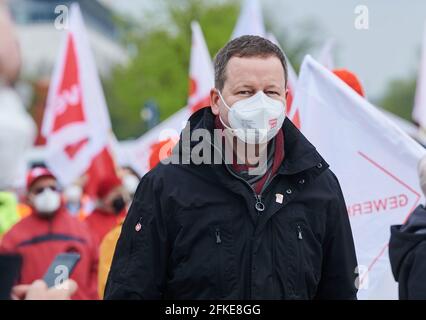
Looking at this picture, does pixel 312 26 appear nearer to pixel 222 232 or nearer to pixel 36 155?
pixel 36 155

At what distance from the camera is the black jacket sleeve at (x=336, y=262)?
3.16m

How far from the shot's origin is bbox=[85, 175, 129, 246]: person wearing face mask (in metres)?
7.75

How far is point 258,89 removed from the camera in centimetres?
Result: 311

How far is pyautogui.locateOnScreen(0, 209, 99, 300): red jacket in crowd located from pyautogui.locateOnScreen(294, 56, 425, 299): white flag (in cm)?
252

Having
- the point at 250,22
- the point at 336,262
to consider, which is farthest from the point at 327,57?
the point at 336,262

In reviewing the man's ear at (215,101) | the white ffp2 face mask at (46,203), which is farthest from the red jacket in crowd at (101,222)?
the man's ear at (215,101)

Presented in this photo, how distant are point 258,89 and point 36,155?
73.1 feet

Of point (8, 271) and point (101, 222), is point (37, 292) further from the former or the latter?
point (101, 222)

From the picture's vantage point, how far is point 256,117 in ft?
10.1

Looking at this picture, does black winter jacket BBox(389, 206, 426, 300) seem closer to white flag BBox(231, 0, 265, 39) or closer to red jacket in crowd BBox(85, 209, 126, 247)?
red jacket in crowd BBox(85, 209, 126, 247)

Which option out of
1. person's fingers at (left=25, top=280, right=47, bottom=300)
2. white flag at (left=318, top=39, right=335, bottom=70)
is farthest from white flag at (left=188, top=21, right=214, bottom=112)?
person's fingers at (left=25, top=280, right=47, bottom=300)

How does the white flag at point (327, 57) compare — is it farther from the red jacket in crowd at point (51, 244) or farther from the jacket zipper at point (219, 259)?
the jacket zipper at point (219, 259)

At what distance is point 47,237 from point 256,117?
13.8ft
